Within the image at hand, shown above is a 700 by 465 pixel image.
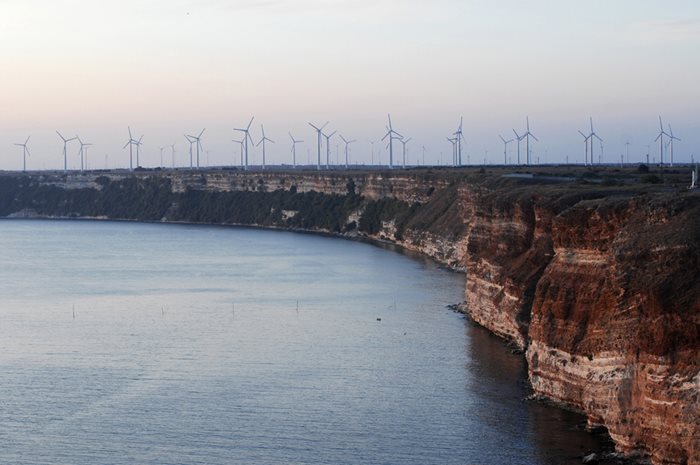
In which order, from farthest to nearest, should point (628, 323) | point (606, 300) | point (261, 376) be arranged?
point (261, 376) < point (606, 300) < point (628, 323)

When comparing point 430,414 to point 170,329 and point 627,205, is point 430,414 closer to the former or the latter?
point 627,205

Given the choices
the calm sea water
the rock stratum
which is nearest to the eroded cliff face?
the rock stratum

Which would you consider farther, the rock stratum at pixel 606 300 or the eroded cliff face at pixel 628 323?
the rock stratum at pixel 606 300

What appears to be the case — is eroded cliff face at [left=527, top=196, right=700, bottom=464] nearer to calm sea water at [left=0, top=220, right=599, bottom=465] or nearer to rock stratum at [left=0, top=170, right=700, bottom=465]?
rock stratum at [left=0, top=170, right=700, bottom=465]

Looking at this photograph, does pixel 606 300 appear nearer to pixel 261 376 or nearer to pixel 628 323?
pixel 628 323

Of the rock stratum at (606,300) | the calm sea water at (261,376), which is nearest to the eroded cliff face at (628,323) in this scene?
the rock stratum at (606,300)

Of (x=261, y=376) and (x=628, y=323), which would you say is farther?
(x=261, y=376)

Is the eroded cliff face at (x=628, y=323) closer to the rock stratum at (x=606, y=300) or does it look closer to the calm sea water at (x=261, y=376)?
the rock stratum at (x=606, y=300)

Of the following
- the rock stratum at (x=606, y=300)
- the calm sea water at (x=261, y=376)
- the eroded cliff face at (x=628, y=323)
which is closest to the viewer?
the eroded cliff face at (x=628, y=323)

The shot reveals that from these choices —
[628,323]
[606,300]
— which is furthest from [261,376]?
Result: [628,323]

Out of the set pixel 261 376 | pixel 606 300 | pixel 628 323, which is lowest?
pixel 261 376
